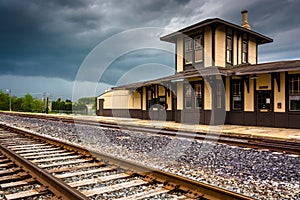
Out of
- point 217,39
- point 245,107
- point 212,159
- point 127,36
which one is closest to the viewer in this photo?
point 212,159

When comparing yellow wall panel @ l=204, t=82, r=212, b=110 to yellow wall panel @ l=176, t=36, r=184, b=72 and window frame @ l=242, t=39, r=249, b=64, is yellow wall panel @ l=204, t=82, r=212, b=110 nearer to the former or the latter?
yellow wall panel @ l=176, t=36, r=184, b=72

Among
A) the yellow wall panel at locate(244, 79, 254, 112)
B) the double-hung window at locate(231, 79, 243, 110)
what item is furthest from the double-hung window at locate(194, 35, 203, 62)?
the yellow wall panel at locate(244, 79, 254, 112)

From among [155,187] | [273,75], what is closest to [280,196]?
[155,187]

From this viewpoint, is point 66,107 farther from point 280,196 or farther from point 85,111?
point 280,196

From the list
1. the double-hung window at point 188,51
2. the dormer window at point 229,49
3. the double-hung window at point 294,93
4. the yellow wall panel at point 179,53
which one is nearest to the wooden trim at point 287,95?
the double-hung window at point 294,93

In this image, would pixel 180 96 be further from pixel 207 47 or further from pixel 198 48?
pixel 207 47

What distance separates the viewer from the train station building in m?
13.2

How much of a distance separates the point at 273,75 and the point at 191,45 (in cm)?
655

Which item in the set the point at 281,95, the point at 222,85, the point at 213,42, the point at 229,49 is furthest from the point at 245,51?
the point at 281,95

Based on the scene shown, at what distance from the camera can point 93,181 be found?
4.12 metres

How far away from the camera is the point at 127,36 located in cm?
1198

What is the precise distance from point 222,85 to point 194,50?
12.1ft

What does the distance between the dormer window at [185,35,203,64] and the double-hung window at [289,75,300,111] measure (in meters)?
6.08

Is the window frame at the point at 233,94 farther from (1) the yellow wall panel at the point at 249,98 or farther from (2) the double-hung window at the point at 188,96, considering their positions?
(2) the double-hung window at the point at 188,96
